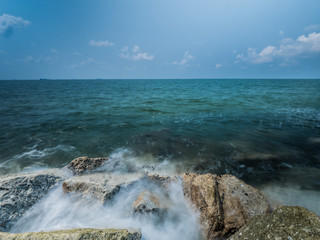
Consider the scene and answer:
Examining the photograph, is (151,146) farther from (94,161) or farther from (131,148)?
(94,161)

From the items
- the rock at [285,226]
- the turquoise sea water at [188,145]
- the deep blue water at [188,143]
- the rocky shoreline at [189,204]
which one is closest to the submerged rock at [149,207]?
the rocky shoreline at [189,204]

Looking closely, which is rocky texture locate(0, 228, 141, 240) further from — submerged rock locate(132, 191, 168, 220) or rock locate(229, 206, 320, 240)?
rock locate(229, 206, 320, 240)

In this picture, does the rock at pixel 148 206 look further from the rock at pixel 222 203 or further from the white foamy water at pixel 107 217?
the rock at pixel 222 203

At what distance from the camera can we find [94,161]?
5.71 metres

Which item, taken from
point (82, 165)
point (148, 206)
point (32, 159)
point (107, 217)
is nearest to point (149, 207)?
point (148, 206)

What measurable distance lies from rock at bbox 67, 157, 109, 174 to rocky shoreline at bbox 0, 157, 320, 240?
36 centimetres

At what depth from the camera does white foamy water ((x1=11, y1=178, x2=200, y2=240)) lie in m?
3.39

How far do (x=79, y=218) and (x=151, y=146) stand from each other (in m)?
4.70

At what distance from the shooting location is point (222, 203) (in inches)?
142

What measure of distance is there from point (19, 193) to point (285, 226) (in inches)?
217

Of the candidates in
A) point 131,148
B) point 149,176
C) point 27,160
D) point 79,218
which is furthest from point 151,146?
point 27,160

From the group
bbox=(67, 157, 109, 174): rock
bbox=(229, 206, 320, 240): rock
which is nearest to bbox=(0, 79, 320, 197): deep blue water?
bbox=(67, 157, 109, 174): rock

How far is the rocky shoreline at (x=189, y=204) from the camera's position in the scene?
7.64 ft

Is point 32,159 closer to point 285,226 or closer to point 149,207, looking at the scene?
point 149,207
